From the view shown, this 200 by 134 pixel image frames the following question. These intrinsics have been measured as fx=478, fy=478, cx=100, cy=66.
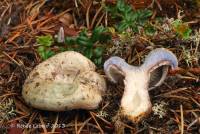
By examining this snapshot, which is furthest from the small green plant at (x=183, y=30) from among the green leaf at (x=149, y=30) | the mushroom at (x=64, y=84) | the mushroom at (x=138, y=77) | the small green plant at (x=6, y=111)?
the small green plant at (x=6, y=111)

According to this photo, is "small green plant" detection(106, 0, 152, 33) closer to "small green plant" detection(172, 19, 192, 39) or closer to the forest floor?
the forest floor

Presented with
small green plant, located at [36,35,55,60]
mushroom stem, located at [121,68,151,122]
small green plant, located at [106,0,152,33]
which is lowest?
mushroom stem, located at [121,68,151,122]

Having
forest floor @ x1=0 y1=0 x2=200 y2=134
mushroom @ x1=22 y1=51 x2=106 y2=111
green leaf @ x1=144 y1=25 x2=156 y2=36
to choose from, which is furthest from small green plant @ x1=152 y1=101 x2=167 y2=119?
green leaf @ x1=144 y1=25 x2=156 y2=36

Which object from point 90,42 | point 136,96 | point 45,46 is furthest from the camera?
point 45,46

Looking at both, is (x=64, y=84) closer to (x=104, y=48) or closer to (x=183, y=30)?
(x=104, y=48)

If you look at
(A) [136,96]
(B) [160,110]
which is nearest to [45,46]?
(A) [136,96]

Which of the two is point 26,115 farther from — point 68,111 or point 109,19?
point 109,19

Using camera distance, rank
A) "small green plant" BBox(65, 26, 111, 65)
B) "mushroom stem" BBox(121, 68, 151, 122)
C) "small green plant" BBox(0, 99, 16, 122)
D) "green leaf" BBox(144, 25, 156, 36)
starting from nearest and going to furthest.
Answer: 1. "mushroom stem" BBox(121, 68, 151, 122)
2. "small green plant" BBox(0, 99, 16, 122)
3. "small green plant" BBox(65, 26, 111, 65)
4. "green leaf" BBox(144, 25, 156, 36)

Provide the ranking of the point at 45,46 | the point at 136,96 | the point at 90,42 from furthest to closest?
the point at 45,46, the point at 90,42, the point at 136,96

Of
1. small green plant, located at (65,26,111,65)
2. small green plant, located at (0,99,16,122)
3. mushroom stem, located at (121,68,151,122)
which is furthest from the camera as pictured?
small green plant, located at (65,26,111,65)
